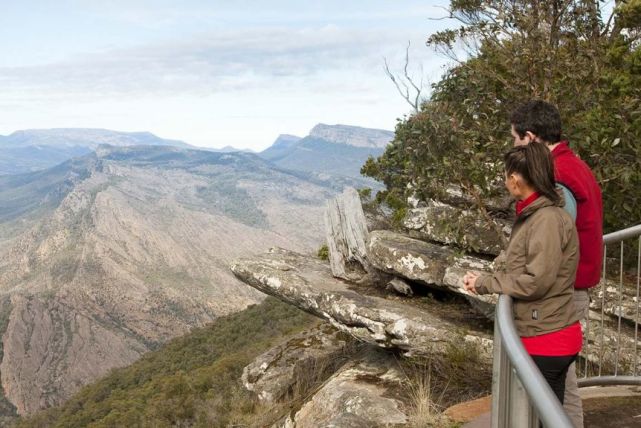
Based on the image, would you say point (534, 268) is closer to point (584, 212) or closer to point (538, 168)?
point (538, 168)

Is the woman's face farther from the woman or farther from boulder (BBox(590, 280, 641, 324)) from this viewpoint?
boulder (BBox(590, 280, 641, 324))

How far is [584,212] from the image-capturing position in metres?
3.28

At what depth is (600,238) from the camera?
10.9 ft

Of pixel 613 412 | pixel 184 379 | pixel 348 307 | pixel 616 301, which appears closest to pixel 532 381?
pixel 613 412

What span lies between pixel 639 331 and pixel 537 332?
4238 mm

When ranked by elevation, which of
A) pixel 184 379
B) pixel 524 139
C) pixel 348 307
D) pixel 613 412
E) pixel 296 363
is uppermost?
pixel 524 139

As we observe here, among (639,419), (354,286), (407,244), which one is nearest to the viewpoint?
(639,419)

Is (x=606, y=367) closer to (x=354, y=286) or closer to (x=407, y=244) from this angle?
(x=407, y=244)

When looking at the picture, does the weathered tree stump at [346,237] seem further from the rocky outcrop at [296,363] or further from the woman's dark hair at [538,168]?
the woman's dark hair at [538,168]

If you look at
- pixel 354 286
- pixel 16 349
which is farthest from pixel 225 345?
pixel 16 349

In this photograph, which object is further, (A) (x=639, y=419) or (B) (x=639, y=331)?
(B) (x=639, y=331)

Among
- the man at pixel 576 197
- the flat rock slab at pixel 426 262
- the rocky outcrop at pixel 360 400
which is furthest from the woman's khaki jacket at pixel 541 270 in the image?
the flat rock slab at pixel 426 262

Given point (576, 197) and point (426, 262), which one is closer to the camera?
point (576, 197)

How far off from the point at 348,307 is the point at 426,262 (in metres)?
1.32
